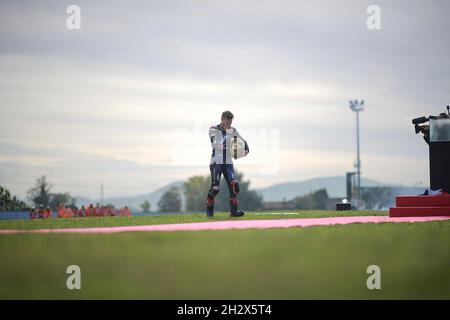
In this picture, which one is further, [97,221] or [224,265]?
[97,221]

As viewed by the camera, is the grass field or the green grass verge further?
the green grass verge

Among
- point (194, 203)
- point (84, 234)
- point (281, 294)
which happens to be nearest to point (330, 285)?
point (281, 294)

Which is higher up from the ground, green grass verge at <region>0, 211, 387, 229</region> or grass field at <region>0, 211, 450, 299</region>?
green grass verge at <region>0, 211, 387, 229</region>

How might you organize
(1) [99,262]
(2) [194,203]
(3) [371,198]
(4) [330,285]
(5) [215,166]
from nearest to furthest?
(4) [330,285], (1) [99,262], (5) [215,166], (3) [371,198], (2) [194,203]

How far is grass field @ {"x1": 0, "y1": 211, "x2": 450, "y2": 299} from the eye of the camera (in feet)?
20.8

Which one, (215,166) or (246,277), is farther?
(215,166)

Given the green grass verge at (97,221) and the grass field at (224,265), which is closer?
the grass field at (224,265)

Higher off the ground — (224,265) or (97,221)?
(97,221)


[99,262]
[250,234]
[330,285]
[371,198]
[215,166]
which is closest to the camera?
[330,285]

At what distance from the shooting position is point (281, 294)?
6152 millimetres

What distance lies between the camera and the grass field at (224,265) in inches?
250

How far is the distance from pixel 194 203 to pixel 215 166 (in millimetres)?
114809

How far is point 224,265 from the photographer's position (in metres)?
7.29
